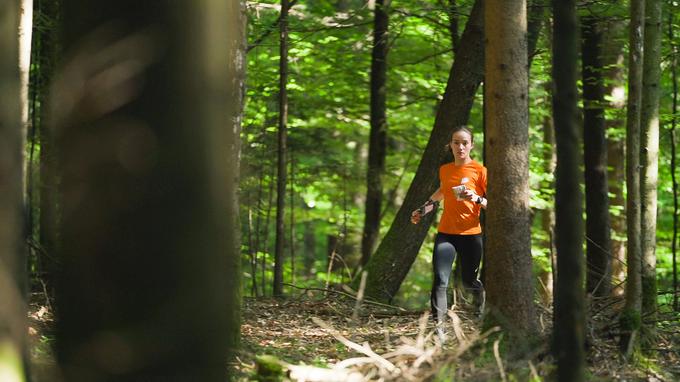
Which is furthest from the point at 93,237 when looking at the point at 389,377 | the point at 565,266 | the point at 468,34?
the point at 468,34

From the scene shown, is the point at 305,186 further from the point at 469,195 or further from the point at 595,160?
the point at 469,195

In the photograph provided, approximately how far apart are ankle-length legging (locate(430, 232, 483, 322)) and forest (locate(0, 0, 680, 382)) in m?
0.06

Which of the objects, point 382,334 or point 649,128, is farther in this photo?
point 382,334

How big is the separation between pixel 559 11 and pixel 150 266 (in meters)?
2.69

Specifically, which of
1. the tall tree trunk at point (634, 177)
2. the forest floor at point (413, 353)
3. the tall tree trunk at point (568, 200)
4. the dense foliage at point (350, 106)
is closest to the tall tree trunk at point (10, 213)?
the forest floor at point (413, 353)

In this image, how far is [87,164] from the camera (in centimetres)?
250

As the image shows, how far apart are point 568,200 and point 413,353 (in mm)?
1884

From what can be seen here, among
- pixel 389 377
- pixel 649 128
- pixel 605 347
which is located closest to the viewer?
pixel 389 377

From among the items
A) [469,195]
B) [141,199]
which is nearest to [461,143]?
[469,195]

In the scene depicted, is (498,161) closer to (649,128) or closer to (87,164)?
(649,128)

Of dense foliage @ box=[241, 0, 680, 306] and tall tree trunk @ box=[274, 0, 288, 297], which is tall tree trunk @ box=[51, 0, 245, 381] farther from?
dense foliage @ box=[241, 0, 680, 306]

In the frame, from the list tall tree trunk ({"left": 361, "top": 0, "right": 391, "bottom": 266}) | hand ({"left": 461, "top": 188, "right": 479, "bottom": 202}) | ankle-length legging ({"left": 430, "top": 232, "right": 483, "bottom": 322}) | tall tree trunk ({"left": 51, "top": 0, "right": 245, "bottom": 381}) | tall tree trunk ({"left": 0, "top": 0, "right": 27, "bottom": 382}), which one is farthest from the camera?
tall tree trunk ({"left": 361, "top": 0, "right": 391, "bottom": 266})

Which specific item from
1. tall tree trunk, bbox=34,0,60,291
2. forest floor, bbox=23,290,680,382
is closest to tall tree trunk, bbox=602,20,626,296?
forest floor, bbox=23,290,680,382

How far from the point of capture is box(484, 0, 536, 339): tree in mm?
6148
